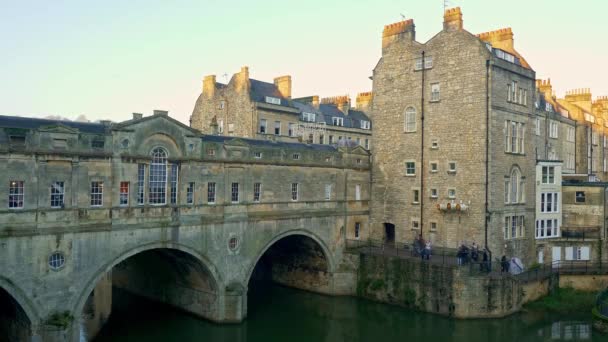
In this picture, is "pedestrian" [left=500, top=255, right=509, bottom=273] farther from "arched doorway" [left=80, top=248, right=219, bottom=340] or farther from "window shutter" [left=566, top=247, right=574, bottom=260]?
"arched doorway" [left=80, top=248, right=219, bottom=340]

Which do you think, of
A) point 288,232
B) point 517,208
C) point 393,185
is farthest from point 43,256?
point 517,208

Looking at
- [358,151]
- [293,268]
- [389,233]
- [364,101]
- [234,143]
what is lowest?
[293,268]

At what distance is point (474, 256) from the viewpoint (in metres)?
30.1

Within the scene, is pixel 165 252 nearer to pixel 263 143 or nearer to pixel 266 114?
pixel 263 143

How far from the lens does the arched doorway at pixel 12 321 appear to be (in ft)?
68.6

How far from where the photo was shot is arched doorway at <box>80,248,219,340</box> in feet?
90.0

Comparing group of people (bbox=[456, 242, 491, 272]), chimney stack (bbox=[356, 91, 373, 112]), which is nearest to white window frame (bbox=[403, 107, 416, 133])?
group of people (bbox=[456, 242, 491, 272])

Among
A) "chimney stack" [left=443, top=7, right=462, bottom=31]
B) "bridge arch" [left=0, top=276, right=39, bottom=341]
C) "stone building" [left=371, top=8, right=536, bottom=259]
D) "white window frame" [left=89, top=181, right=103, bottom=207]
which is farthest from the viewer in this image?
"chimney stack" [left=443, top=7, right=462, bottom=31]

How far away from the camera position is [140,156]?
23656 mm

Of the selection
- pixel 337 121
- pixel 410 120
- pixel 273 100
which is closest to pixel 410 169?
pixel 410 120

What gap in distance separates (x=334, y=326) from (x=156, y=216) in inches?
460

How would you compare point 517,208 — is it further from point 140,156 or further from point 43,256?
point 43,256

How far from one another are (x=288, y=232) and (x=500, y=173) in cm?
1365

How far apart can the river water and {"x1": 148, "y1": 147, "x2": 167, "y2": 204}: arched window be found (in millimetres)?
7049
